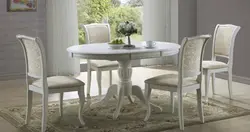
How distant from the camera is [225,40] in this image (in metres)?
5.93

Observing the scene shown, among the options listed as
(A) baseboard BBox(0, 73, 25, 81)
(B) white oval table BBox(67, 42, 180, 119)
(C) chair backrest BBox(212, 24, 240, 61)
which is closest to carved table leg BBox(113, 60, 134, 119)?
(B) white oval table BBox(67, 42, 180, 119)

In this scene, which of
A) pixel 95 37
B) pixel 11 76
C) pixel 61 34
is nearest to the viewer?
pixel 95 37

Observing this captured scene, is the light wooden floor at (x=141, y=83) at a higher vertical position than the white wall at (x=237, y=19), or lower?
lower

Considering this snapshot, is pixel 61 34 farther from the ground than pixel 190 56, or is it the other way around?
pixel 61 34

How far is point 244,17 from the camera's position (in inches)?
265

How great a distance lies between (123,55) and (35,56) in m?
0.84

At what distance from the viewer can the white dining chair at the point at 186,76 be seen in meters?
4.53

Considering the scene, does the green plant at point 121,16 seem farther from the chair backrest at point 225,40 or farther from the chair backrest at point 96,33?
the chair backrest at point 225,40

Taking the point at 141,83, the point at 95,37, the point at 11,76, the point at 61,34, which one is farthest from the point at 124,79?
the point at 11,76

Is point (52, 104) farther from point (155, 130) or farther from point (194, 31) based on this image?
point (194, 31)

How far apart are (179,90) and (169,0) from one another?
419cm

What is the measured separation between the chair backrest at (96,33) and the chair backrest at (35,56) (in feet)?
5.07

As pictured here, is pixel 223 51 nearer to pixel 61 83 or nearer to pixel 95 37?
pixel 95 37

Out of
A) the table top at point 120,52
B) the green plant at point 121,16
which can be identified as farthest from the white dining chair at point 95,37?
the green plant at point 121,16
